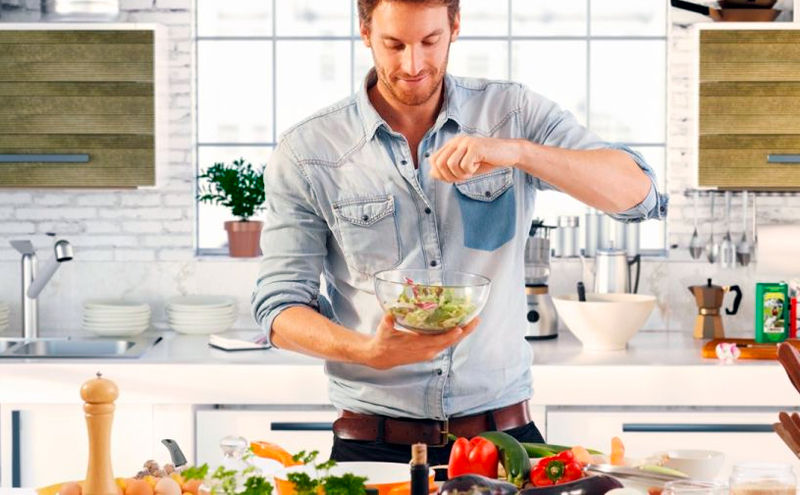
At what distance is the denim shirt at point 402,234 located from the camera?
8.94 feet

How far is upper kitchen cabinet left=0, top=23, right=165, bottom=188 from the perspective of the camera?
4672 millimetres

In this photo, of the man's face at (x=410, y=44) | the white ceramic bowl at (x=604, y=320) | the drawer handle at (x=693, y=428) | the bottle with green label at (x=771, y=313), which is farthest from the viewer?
the bottle with green label at (x=771, y=313)

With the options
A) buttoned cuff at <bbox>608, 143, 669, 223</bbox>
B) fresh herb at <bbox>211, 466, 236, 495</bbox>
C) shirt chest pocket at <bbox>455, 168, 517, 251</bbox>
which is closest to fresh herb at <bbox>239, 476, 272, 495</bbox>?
fresh herb at <bbox>211, 466, 236, 495</bbox>

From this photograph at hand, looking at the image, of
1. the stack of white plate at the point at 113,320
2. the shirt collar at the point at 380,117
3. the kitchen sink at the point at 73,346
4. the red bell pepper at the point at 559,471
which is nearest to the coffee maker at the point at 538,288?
the kitchen sink at the point at 73,346

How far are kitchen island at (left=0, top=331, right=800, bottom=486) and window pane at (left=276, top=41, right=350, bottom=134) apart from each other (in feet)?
4.80

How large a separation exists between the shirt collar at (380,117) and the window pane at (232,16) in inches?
101

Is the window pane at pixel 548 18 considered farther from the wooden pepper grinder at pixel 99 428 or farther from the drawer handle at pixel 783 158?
the wooden pepper grinder at pixel 99 428

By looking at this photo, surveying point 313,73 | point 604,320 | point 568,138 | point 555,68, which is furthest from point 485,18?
point 568,138

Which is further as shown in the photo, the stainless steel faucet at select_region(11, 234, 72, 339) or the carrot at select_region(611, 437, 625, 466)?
the stainless steel faucet at select_region(11, 234, 72, 339)

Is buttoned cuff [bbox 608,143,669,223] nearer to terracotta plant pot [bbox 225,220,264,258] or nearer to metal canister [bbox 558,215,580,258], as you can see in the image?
metal canister [bbox 558,215,580,258]

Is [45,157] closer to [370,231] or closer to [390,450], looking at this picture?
[370,231]

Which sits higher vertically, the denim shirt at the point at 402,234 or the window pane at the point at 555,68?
the window pane at the point at 555,68

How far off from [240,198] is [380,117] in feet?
7.61

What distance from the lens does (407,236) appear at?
2746mm
